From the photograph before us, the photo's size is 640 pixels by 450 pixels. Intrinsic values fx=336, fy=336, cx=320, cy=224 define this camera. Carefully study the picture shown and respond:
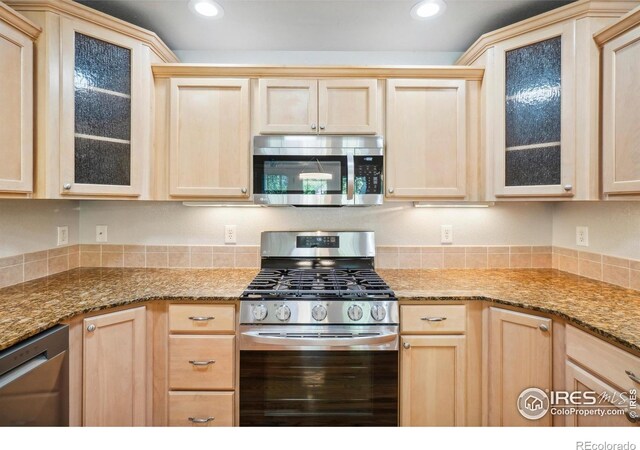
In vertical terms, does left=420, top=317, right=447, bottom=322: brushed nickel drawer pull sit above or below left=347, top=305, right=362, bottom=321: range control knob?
below

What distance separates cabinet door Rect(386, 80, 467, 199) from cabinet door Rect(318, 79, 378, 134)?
0.11 meters

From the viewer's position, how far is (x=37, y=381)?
127 centimetres

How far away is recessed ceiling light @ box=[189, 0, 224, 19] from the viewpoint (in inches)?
72.4

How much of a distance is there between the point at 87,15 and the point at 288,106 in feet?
3.63

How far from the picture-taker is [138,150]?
1.94 metres

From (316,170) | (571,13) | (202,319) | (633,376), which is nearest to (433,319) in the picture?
(633,376)

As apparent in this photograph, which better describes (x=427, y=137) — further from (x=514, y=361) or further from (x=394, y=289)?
(x=514, y=361)

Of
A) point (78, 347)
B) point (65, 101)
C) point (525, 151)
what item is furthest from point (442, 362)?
point (65, 101)

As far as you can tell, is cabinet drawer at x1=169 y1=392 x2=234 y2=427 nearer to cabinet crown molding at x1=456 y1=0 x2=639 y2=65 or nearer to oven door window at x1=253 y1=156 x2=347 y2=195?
oven door window at x1=253 y1=156 x2=347 y2=195

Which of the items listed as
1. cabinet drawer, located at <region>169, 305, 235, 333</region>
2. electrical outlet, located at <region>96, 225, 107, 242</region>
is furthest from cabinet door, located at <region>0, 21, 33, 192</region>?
cabinet drawer, located at <region>169, 305, 235, 333</region>

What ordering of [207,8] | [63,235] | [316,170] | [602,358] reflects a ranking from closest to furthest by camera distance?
1. [602,358]
2. [207,8]
3. [316,170]
4. [63,235]

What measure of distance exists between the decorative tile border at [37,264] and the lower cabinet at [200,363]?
94 centimetres

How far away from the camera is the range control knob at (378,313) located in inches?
64.8
